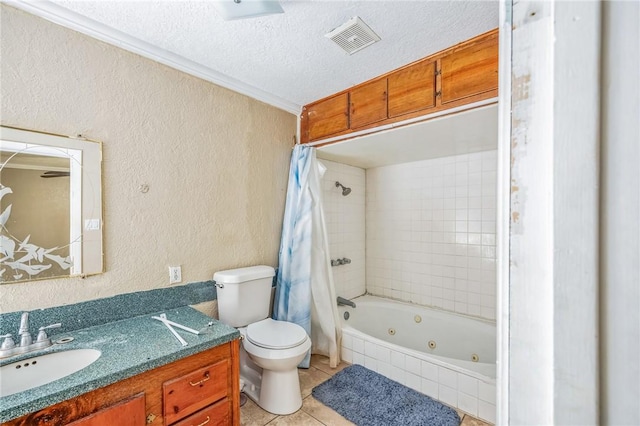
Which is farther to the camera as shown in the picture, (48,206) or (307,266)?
(307,266)

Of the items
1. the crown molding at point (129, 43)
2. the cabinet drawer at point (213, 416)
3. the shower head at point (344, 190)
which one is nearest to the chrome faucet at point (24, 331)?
the cabinet drawer at point (213, 416)

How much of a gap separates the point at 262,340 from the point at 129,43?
6.34 feet

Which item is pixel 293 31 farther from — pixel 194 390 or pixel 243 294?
pixel 194 390

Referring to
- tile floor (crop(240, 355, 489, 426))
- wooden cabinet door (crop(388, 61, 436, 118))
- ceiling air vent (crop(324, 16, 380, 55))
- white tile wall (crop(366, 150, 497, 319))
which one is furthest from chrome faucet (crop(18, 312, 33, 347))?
white tile wall (crop(366, 150, 497, 319))

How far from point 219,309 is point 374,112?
1802mm

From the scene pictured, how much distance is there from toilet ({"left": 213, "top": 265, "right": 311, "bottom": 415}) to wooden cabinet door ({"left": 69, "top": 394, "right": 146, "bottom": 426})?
0.72m

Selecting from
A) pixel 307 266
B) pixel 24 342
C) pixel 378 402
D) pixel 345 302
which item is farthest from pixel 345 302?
pixel 24 342

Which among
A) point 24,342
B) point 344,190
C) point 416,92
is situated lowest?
point 24,342

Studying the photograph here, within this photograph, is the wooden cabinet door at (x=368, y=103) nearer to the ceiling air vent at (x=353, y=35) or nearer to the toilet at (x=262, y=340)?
the ceiling air vent at (x=353, y=35)

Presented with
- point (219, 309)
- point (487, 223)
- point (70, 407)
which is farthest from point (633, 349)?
point (487, 223)

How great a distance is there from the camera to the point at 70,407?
1041mm

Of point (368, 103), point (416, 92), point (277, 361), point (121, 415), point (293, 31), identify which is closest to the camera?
point (121, 415)

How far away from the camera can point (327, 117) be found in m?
2.40

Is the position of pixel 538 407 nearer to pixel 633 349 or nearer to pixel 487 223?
pixel 633 349
